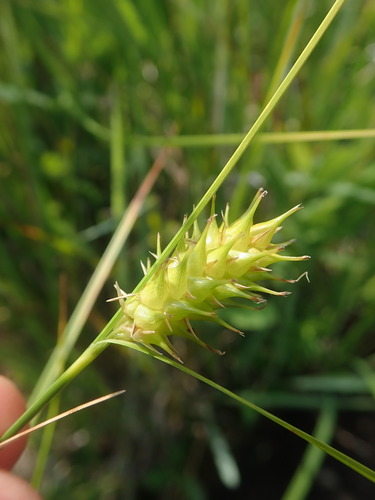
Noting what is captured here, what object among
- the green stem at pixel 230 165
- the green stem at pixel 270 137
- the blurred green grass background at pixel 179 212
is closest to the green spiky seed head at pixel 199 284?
the green stem at pixel 230 165

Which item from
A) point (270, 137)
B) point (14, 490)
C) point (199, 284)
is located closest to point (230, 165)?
point (199, 284)

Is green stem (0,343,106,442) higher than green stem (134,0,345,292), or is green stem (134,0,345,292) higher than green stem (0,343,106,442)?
green stem (134,0,345,292)

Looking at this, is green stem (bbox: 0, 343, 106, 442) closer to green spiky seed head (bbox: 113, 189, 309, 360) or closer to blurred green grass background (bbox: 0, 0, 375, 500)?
green spiky seed head (bbox: 113, 189, 309, 360)

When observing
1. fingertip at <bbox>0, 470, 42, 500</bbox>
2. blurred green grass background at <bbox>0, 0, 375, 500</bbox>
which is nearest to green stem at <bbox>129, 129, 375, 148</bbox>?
blurred green grass background at <bbox>0, 0, 375, 500</bbox>

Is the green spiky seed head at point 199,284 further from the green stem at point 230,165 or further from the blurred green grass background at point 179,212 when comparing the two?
the blurred green grass background at point 179,212

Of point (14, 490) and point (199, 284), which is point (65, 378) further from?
point (14, 490)

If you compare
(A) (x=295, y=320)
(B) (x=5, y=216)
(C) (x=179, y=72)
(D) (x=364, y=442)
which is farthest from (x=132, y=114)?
(D) (x=364, y=442)
